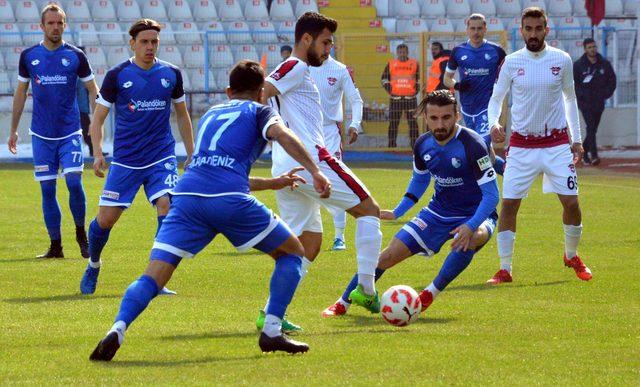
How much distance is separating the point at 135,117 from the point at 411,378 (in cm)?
422

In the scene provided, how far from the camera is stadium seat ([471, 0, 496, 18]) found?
30.5 meters

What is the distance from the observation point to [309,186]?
8031 mm

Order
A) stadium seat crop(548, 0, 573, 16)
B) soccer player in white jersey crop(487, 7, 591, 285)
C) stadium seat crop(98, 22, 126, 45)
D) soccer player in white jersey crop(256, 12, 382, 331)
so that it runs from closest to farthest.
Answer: soccer player in white jersey crop(256, 12, 382, 331), soccer player in white jersey crop(487, 7, 591, 285), stadium seat crop(98, 22, 126, 45), stadium seat crop(548, 0, 573, 16)

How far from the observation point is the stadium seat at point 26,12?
2847 cm

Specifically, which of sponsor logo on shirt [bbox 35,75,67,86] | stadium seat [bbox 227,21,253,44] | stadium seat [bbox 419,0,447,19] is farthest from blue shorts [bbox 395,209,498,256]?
stadium seat [bbox 419,0,447,19]

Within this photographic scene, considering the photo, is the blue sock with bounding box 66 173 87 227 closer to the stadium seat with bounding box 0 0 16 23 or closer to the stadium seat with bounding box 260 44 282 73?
the stadium seat with bounding box 260 44 282 73

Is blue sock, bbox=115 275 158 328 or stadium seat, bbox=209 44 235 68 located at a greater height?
blue sock, bbox=115 275 158 328

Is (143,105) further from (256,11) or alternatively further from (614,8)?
(614,8)

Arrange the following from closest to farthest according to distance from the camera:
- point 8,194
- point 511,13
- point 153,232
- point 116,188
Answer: point 116,188, point 153,232, point 8,194, point 511,13

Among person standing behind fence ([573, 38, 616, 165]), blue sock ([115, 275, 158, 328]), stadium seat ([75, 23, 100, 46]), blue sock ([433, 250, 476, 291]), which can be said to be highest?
stadium seat ([75, 23, 100, 46])

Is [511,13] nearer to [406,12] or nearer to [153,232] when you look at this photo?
[406,12]

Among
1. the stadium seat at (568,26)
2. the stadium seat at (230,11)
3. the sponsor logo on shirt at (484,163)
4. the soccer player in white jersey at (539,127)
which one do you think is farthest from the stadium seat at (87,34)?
the sponsor logo on shirt at (484,163)

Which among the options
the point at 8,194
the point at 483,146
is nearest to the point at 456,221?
the point at 483,146

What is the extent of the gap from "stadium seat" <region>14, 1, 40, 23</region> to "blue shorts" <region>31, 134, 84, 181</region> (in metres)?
17.2
